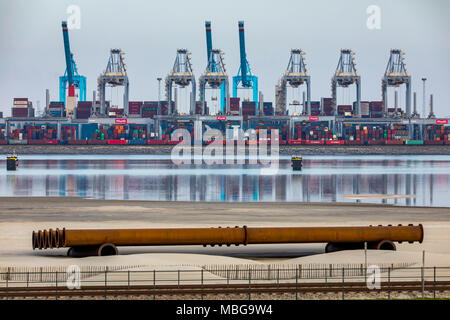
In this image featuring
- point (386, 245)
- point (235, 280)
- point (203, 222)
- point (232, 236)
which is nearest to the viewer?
point (235, 280)

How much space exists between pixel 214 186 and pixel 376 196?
857 inches

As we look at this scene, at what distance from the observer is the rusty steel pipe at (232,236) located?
29.8m

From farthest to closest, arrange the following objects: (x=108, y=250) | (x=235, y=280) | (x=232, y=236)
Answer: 1. (x=232, y=236)
2. (x=108, y=250)
3. (x=235, y=280)

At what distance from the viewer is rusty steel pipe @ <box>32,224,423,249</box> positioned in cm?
2981

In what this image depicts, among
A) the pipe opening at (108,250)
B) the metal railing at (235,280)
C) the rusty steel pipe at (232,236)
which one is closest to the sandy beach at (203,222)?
the pipe opening at (108,250)

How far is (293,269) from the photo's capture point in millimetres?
25672

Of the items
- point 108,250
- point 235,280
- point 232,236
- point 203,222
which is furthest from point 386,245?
point 203,222

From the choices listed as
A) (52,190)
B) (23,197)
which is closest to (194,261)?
(23,197)

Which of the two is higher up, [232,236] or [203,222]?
[232,236]

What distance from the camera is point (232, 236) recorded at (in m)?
30.3

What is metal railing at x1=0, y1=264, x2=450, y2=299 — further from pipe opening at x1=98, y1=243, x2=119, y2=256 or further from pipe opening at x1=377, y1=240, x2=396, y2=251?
pipe opening at x1=377, y1=240, x2=396, y2=251

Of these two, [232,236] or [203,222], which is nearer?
[232,236]

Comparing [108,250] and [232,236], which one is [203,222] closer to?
[232,236]
